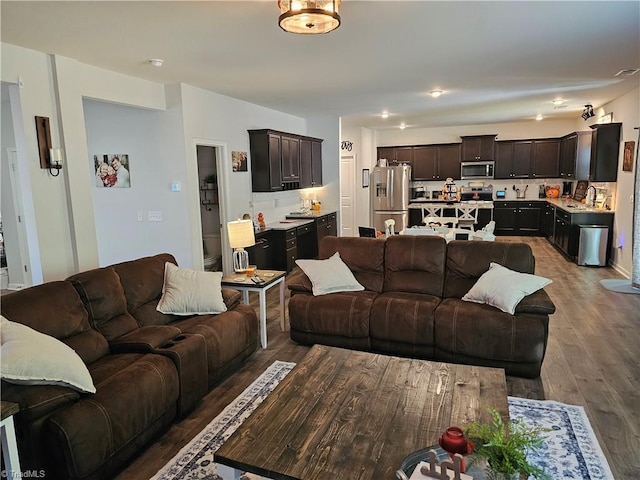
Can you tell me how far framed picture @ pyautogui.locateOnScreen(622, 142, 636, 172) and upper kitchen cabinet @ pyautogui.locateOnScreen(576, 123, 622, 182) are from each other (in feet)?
1.13

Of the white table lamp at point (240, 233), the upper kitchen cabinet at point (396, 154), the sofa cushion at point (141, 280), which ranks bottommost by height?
the sofa cushion at point (141, 280)

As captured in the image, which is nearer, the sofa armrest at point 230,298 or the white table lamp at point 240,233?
the sofa armrest at point 230,298

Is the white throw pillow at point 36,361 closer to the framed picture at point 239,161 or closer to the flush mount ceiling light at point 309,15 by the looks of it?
the flush mount ceiling light at point 309,15

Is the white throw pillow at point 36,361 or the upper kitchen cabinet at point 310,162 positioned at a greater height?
the upper kitchen cabinet at point 310,162

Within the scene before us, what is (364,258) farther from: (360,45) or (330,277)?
(360,45)

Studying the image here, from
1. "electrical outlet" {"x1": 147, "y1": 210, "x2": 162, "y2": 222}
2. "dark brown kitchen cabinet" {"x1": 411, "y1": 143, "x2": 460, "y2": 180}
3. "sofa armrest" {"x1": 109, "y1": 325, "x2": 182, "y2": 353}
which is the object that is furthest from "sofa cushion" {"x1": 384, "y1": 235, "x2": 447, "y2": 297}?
"dark brown kitchen cabinet" {"x1": 411, "y1": 143, "x2": 460, "y2": 180}

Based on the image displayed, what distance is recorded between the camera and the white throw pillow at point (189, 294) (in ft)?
11.5

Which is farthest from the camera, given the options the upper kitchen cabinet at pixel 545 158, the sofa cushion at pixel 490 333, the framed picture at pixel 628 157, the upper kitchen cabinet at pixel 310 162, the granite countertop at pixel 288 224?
the upper kitchen cabinet at pixel 545 158

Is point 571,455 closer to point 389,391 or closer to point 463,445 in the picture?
point 389,391

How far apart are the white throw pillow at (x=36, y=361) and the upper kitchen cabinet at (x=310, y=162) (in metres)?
5.96

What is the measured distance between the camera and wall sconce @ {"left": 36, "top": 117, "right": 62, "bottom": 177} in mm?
3851

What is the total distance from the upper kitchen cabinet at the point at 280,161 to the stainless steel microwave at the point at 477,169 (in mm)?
4550

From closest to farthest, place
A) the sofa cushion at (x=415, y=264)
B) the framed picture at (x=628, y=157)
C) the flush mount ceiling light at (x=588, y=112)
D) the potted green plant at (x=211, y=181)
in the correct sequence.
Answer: the sofa cushion at (x=415, y=264), the framed picture at (x=628, y=157), the potted green plant at (x=211, y=181), the flush mount ceiling light at (x=588, y=112)

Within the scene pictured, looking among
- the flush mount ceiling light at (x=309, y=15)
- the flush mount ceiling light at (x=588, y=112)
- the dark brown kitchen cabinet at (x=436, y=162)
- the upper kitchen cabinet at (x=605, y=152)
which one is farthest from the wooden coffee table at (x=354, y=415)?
the dark brown kitchen cabinet at (x=436, y=162)
